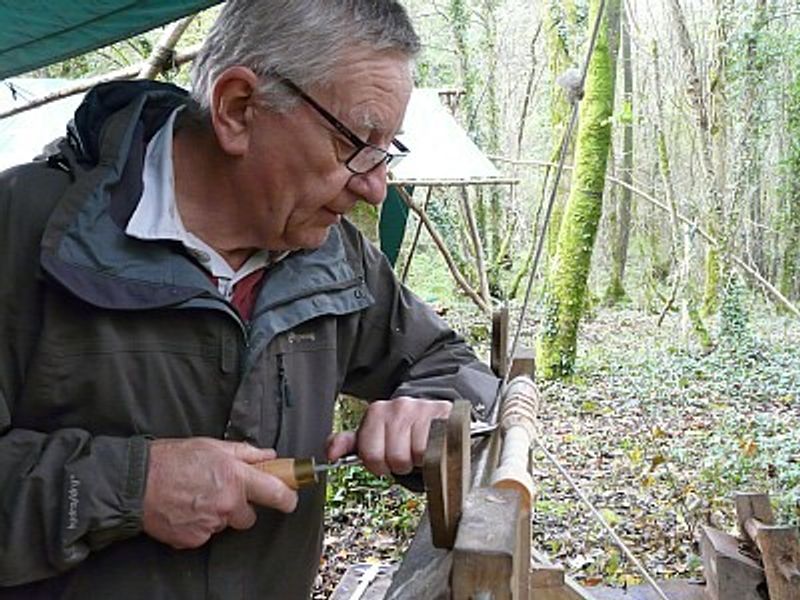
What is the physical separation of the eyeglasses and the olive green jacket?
183mm

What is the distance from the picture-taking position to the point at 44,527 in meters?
1.21

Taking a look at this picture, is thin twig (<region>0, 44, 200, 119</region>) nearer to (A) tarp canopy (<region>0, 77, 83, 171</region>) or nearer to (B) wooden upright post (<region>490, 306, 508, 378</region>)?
(A) tarp canopy (<region>0, 77, 83, 171</region>)

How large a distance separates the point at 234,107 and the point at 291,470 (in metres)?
0.59

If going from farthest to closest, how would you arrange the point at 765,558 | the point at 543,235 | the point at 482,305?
the point at 482,305 < the point at 765,558 < the point at 543,235

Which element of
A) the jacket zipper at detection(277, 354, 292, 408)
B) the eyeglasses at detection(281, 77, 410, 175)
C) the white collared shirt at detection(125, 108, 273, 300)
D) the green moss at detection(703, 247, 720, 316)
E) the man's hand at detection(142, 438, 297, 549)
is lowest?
the green moss at detection(703, 247, 720, 316)

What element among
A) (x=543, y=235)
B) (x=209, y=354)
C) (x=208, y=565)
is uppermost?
(x=543, y=235)

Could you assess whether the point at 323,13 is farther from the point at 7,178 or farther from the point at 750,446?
the point at 750,446

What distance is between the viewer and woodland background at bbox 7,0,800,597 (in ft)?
18.9

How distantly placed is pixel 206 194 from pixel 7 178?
30 cm

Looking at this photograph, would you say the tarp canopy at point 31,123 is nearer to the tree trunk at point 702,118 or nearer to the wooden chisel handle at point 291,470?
the wooden chisel handle at point 291,470

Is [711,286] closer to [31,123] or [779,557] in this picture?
[31,123]

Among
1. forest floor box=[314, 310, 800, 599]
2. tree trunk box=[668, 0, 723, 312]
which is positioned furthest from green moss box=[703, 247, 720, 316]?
forest floor box=[314, 310, 800, 599]

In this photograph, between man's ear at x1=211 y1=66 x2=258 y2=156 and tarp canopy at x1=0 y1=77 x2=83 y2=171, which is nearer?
man's ear at x1=211 y1=66 x2=258 y2=156

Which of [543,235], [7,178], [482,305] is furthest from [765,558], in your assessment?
[482,305]
